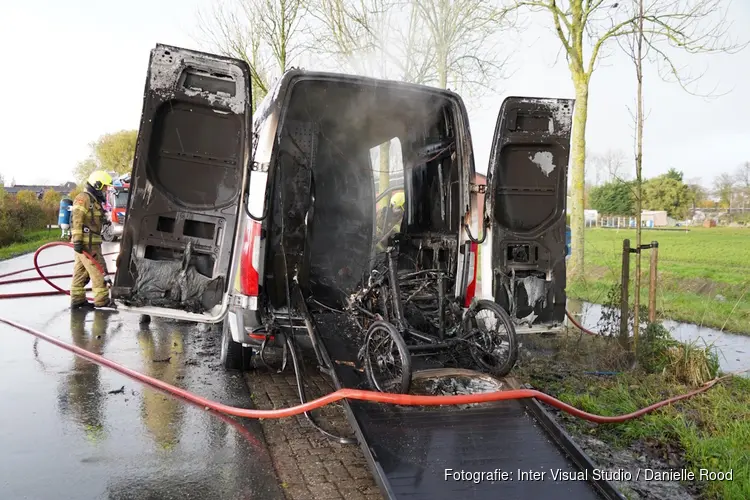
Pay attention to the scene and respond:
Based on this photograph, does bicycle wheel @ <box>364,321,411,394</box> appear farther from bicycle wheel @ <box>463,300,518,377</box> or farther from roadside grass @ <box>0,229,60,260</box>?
roadside grass @ <box>0,229,60,260</box>

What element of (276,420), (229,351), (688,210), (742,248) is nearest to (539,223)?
(276,420)

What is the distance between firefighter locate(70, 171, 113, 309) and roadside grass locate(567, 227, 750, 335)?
7.44 meters

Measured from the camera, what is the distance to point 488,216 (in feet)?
16.7

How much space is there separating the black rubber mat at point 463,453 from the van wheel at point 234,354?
7.27ft

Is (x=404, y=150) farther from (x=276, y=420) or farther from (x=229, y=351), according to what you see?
(x=276, y=420)

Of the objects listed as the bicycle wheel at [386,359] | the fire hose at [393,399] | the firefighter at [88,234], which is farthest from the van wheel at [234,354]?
the firefighter at [88,234]

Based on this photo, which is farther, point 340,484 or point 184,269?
point 184,269

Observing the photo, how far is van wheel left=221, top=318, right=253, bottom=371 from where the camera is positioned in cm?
552

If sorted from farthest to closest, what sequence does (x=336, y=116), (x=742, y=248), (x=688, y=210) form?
1. (x=688, y=210)
2. (x=742, y=248)
3. (x=336, y=116)

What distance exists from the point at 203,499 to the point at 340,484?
2.67 feet

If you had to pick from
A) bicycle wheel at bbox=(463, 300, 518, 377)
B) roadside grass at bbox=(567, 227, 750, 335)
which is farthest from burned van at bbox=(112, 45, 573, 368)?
roadside grass at bbox=(567, 227, 750, 335)

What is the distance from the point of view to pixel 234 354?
5.55 meters

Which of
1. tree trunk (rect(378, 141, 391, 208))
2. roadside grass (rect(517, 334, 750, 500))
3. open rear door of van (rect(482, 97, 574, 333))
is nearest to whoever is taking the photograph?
roadside grass (rect(517, 334, 750, 500))

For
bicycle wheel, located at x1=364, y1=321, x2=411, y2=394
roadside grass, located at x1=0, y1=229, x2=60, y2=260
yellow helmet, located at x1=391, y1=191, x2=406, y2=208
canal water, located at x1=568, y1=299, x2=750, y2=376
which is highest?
yellow helmet, located at x1=391, y1=191, x2=406, y2=208
